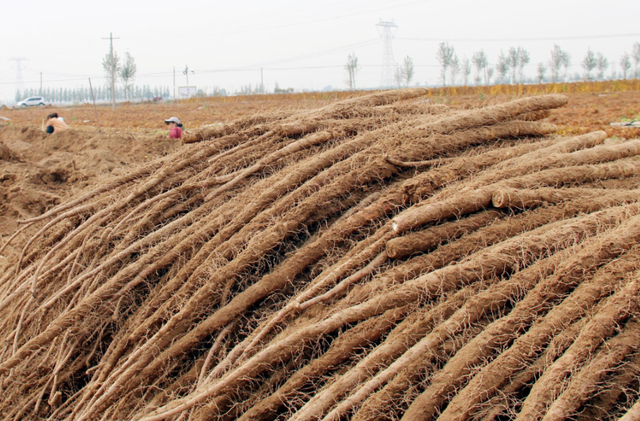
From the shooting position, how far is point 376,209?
3176 millimetres

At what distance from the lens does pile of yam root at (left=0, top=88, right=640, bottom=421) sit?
2.11 m

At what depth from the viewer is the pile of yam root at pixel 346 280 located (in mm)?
2113

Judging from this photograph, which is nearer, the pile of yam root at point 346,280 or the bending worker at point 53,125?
the pile of yam root at point 346,280

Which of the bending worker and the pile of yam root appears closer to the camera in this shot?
the pile of yam root

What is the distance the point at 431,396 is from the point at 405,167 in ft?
6.18

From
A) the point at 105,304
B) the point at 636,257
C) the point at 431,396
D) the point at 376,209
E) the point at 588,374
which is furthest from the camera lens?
the point at 105,304

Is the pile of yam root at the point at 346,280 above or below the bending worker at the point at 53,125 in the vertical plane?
below

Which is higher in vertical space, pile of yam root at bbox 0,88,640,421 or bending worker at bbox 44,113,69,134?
bending worker at bbox 44,113,69,134

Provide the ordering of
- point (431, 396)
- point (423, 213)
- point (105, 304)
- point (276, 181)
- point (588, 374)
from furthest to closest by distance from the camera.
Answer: point (276, 181) → point (105, 304) → point (423, 213) → point (431, 396) → point (588, 374)

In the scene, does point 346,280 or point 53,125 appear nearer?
point 346,280

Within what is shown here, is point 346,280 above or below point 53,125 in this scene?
below

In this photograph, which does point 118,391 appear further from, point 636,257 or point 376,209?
point 636,257

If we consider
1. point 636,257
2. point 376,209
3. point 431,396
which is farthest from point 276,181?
point 636,257

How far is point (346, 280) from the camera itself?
2.78 meters
